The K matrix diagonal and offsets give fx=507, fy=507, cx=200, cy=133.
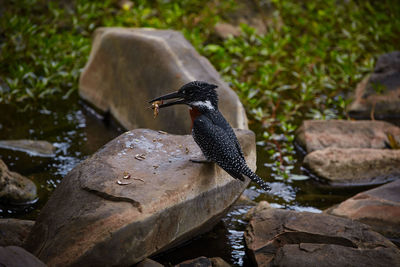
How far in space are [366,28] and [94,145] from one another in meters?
4.95

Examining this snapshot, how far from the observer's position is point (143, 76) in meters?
5.51

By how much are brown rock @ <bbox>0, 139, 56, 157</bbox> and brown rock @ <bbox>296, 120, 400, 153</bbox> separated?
2.62 m

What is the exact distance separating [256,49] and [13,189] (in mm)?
4018

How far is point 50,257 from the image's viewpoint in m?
2.99

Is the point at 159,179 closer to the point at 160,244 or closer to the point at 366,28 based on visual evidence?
the point at 160,244

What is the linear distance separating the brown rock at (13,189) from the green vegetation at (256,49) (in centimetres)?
195

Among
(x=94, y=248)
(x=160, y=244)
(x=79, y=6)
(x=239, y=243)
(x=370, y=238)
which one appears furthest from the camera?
(x=79, y=6)

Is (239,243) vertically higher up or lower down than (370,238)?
lower down

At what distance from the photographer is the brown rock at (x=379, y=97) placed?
621 cm

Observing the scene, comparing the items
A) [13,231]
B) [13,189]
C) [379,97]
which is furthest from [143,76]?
[379,97]

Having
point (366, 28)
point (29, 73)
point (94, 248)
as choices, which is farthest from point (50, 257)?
point (366, 28)

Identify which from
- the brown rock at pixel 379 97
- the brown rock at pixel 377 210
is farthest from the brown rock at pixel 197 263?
the brown rock at pixel 379 97

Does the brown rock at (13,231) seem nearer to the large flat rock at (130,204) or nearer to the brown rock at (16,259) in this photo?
the large flat rock at (130,204)

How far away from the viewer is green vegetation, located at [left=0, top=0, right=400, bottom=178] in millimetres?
6051
